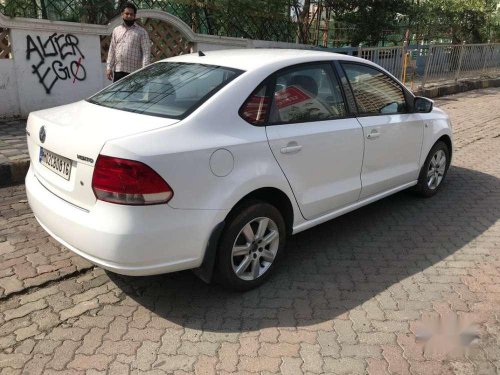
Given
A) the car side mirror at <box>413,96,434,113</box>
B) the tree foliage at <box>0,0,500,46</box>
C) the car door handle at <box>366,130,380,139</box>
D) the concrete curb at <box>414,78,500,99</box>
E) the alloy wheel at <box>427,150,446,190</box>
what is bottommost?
the alloy wheel at <box>427,150,446,190</box>

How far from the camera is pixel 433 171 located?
5047mm

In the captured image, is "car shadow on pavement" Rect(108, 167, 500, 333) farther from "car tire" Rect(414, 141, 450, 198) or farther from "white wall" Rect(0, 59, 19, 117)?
"white wall" Rect(0, 59, 19, 117)

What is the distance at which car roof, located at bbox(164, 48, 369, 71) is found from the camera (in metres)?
3.28

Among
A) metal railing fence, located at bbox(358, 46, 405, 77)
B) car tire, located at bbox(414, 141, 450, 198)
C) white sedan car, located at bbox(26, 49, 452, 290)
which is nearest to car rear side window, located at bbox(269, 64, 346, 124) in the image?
white sedan car, located at bbox(26, 49, 452, 290)

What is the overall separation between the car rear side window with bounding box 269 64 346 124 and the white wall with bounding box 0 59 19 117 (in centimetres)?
567

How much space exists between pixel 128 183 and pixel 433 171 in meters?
3.67

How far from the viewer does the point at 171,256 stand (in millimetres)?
2676

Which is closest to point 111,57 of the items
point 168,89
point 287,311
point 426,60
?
point 168,89

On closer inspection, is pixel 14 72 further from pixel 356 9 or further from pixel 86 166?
pixel 356 9

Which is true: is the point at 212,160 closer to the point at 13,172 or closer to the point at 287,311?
the point at 287,311

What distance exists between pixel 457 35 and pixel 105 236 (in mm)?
20082

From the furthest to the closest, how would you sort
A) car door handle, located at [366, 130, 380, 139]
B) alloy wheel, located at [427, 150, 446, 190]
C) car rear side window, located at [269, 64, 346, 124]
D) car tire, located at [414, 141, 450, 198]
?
alloy wheel, located at [427, 150, 446, 190], car tire, located at [414, 141, 450, 198], car door handle, located at [366, 130, 380, 139], car rear side window, located at [269, 64, 346, 124]

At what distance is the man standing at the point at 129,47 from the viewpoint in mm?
6168

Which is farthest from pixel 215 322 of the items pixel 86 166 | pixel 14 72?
pixel 14 72
